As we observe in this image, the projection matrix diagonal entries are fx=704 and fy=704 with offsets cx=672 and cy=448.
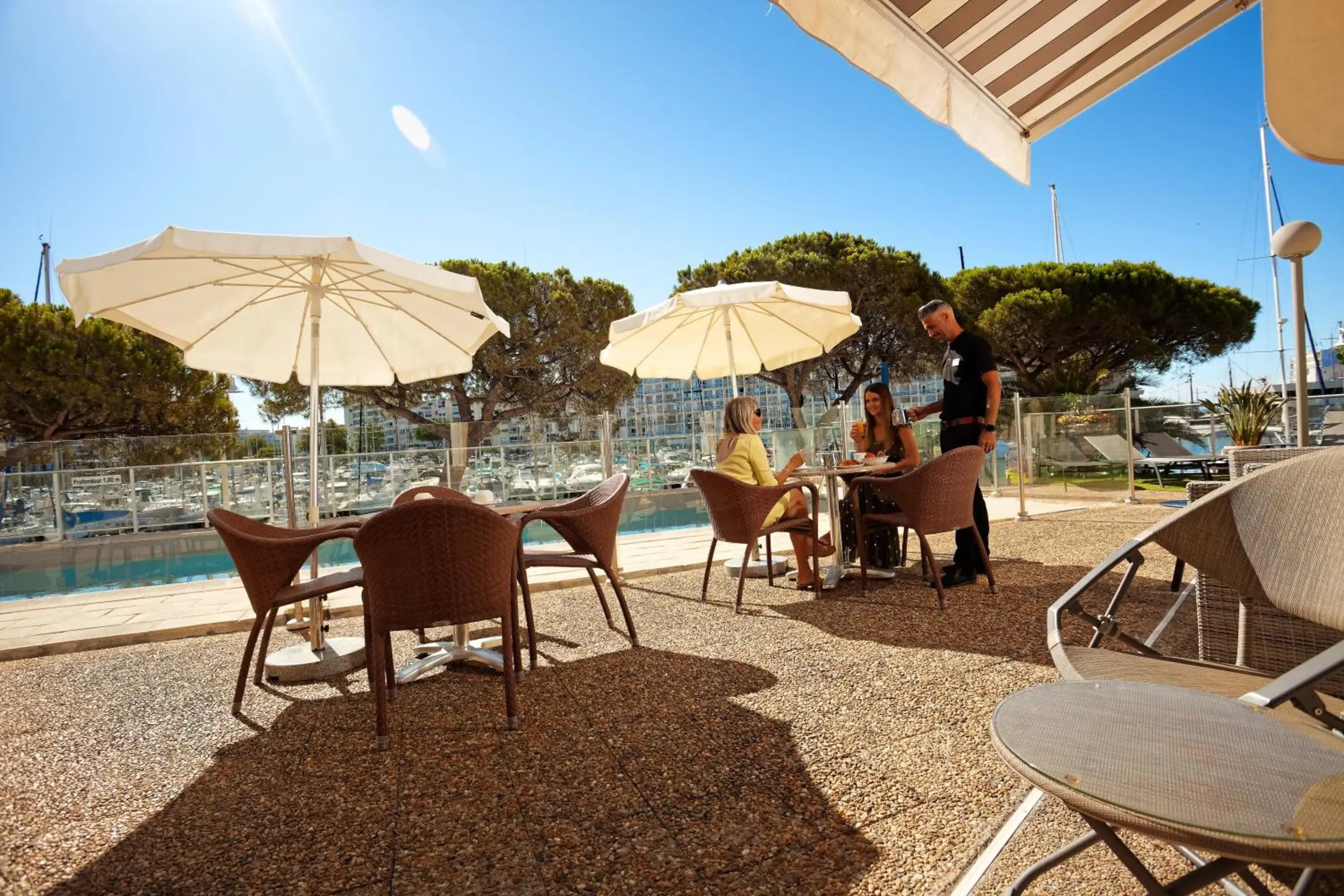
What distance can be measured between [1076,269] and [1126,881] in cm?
2187

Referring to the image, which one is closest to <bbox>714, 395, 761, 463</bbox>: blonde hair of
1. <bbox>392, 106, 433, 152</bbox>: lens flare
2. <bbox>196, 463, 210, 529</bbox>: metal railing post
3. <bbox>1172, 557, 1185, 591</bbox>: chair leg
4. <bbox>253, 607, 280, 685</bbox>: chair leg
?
<bbox>1172, 557, 1185, 591</bbox>: chair leg

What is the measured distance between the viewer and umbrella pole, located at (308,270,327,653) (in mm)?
3242

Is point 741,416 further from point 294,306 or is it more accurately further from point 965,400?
point 294,306

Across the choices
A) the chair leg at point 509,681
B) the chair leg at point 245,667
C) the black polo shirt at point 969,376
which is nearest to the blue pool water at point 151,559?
the chair leg at point 245,667

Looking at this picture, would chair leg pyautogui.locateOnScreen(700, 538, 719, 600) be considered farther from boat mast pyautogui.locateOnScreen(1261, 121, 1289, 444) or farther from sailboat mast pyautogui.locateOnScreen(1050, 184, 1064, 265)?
sailboat mast pyautogui.locateOnScreen(1050, 184, 1064, 265)

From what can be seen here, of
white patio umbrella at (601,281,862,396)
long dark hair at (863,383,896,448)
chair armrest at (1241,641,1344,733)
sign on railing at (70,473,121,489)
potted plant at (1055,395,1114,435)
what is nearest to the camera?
chair armrest at (1241,641,1344,733)

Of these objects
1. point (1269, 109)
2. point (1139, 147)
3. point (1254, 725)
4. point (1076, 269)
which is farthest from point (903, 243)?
point (1254, 725)

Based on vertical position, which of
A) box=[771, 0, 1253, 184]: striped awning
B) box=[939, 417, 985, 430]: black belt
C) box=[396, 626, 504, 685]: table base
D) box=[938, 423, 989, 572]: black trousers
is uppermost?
box=[771, 0, 1253, 184]: striped awning

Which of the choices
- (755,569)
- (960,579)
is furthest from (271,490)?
(960,579)

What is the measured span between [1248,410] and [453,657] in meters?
5.01

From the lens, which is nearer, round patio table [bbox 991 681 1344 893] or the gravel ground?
round patio table [bbox 991 681 1344 893]

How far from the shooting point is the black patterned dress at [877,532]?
177 inches

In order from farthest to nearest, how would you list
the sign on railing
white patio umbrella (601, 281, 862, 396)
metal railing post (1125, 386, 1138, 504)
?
the sign on railing → metal railing post (1125, 386, 1138, 504) → white patio umbrella (601, 281, 862, 396)

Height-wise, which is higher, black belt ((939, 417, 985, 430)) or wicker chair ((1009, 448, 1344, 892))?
black belt ((939, 417, 985, 430))
